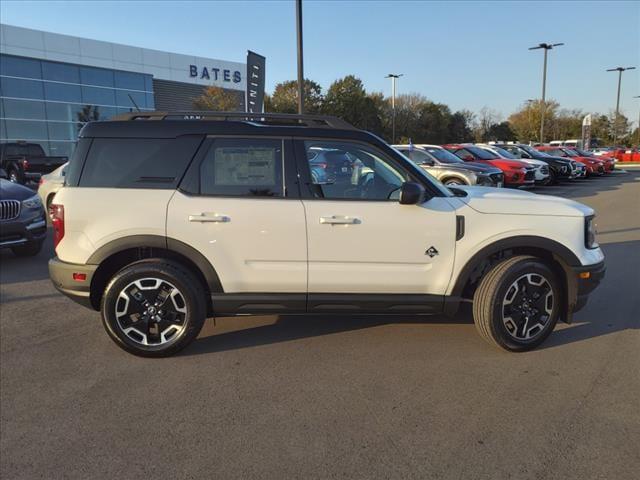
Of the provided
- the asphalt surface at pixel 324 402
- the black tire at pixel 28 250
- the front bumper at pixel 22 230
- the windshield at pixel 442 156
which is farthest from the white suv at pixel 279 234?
the windshield at pixel 442 156

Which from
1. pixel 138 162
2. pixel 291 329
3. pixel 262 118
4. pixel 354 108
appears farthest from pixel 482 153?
pixel 354 108

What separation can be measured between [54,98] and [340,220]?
108 ft

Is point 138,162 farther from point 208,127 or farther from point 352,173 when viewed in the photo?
point 352,173

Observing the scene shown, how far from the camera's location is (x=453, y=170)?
49.1 ft

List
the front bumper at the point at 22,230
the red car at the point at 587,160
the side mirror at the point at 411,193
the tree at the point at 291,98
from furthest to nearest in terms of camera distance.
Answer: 1. the tree at the point at 291,98
2. the red car at the point at 587,160
3. the front bumper at the point at 22,230
4. the side mirror at the point at 411,193

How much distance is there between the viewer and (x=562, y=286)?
13.8ft

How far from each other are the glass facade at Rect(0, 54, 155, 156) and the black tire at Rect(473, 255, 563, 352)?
2967 centimetres

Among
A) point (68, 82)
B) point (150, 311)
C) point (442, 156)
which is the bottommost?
point (150, 311)

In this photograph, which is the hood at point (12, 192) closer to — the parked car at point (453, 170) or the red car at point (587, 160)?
the parked car at point (453, 170)

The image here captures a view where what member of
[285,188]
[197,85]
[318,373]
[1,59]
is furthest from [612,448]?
[197,85]

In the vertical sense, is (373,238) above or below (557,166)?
below

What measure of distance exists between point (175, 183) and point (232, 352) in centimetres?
149

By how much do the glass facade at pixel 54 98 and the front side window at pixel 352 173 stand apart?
94.3 feet

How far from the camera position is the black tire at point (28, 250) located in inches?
314
